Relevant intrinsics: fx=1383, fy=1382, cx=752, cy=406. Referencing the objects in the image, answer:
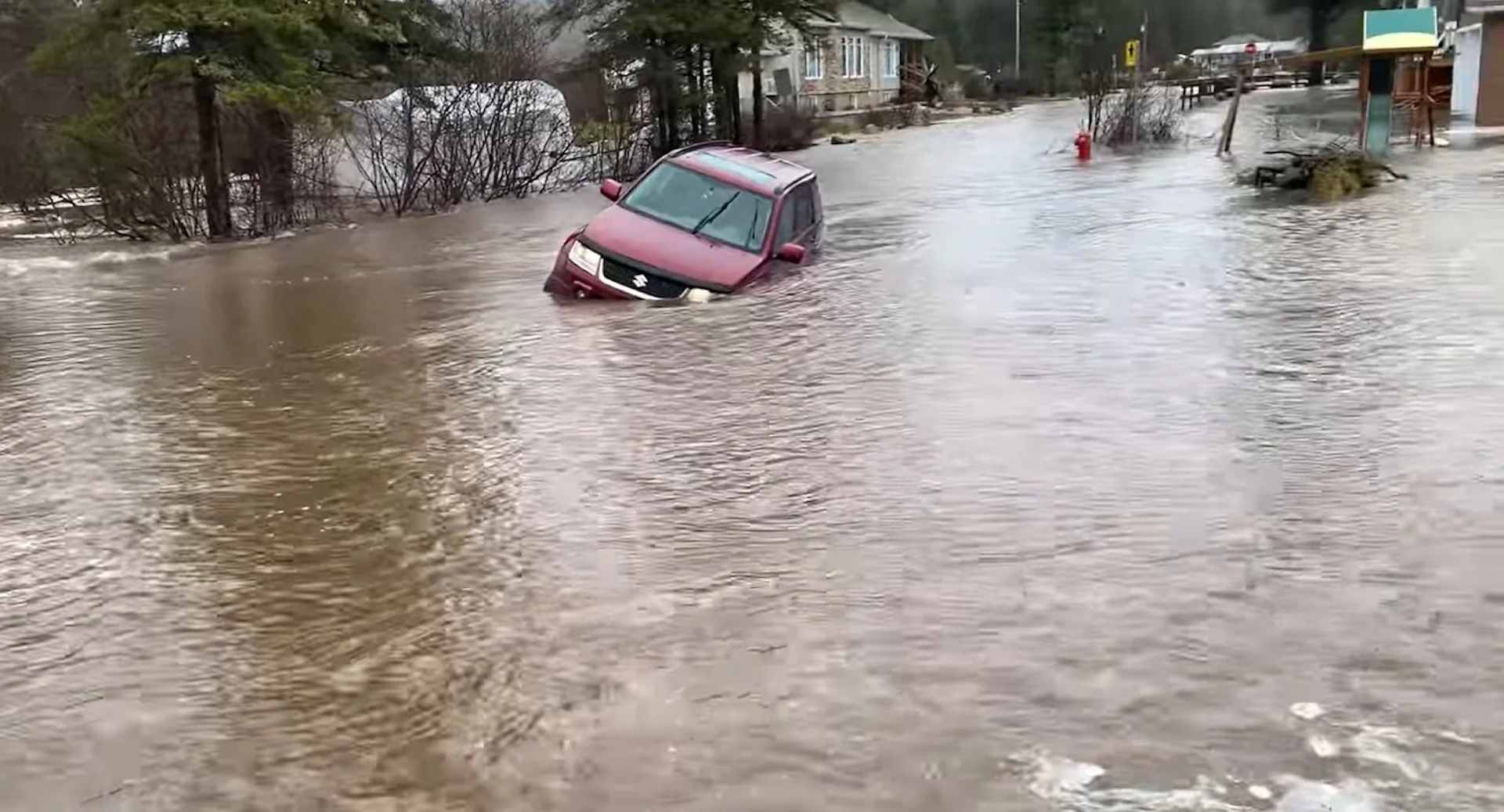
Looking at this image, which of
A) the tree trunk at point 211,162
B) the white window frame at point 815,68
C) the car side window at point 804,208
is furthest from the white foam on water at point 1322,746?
the white window frame at point 815,68

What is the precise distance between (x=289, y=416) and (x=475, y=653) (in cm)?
444

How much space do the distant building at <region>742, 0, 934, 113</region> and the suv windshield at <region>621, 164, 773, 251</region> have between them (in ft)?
110

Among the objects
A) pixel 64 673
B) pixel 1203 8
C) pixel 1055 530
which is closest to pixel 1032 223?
pixel 1055 530

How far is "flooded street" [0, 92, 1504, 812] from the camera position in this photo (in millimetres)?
4391

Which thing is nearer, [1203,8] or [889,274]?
[889,274]

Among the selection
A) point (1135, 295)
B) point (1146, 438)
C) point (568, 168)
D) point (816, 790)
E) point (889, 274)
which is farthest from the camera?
point (568, 168)

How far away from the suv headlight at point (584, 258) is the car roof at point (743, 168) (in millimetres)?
1199

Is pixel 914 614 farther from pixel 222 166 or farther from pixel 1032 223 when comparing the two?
pixel 222 166

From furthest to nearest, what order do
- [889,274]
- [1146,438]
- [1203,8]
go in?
[1203,8]
[889,274]
[1146,438]

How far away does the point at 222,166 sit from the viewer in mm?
20844

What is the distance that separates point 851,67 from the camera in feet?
191

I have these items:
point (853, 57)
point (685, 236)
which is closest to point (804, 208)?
point (685, 236)

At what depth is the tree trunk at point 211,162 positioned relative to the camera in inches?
777

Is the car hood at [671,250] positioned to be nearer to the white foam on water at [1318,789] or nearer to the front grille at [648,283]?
the front grille at [648,283]
